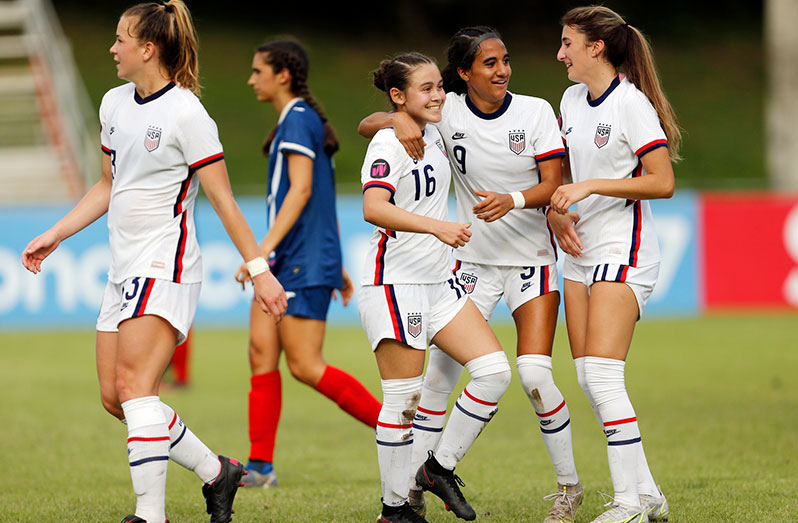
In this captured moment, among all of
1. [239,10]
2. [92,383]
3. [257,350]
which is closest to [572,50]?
[257,350]

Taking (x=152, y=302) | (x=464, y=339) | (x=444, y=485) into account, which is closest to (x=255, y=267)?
(x=152, y=302)

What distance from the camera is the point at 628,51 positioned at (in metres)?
5.13

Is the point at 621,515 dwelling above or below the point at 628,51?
below

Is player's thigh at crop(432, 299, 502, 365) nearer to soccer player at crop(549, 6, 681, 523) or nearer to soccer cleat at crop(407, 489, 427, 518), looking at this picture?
soccer player at crop(549, 6, 681, 523)

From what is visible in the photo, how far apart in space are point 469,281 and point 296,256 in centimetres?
151

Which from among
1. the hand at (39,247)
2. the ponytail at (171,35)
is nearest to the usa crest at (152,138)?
the ponytail at (171,35)

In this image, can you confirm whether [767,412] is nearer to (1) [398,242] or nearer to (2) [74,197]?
(1) [398,242]

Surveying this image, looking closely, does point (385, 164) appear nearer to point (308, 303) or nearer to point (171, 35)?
point (171, 35)

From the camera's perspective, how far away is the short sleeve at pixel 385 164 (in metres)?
4.80

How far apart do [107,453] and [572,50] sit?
13.7 ft

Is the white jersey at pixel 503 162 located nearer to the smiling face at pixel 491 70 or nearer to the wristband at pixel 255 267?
the smiling face at pixel 491 70

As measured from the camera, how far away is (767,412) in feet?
27.2

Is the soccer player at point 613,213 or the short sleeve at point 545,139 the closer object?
the soccer player at point 613,213

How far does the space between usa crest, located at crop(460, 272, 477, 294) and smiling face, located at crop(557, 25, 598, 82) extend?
3.40 ft
